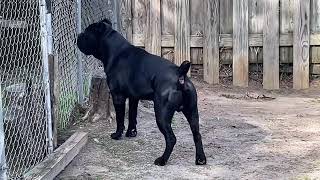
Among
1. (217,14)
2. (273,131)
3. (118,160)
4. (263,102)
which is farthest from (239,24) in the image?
(118,160)

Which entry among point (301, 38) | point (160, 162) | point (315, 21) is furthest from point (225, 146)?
point (315, 21)

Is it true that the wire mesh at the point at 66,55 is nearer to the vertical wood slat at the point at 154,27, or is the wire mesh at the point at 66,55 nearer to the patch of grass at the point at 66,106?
the patch of grass at the point at 66,106

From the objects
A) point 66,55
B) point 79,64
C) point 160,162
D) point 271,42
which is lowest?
point 160,162

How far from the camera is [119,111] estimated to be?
20.9 feet

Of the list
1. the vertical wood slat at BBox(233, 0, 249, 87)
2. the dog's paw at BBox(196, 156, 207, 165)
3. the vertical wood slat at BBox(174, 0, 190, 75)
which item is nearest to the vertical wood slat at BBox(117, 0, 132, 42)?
the vertical wood slat at BBox(174, 0, 190, 75)

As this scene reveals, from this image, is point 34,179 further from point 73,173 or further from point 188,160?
point 188,160

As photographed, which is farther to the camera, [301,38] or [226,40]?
[226,40]

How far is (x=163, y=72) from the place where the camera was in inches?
217

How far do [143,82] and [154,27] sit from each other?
384 centimetres

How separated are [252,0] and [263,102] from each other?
172 cm

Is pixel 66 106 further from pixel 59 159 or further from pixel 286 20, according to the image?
pixel 286 20

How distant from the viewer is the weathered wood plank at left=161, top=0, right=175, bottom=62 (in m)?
9.51

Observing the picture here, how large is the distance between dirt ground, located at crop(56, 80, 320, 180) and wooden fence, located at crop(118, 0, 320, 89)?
3.02ft

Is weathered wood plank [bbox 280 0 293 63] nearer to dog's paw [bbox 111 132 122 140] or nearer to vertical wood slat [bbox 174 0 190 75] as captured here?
vertical wood slat [bbox 174 0 190 75]
